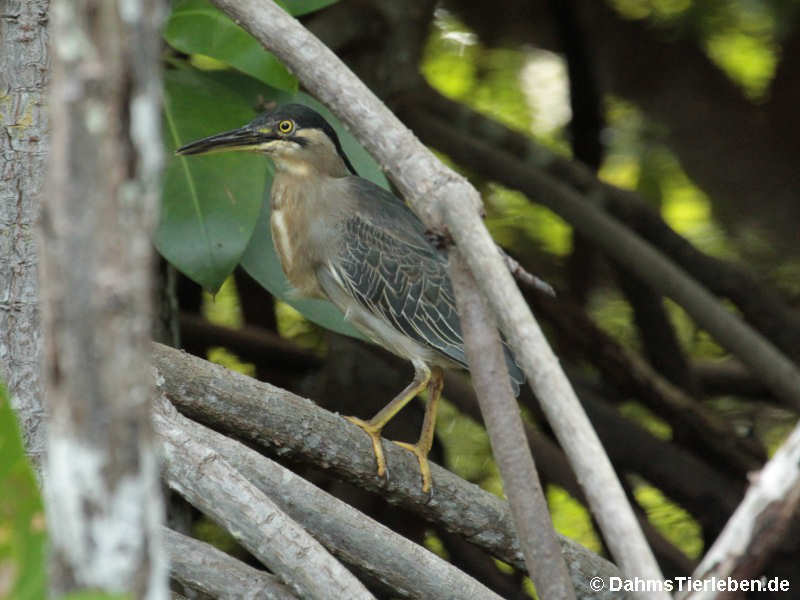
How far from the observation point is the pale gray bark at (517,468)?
3.70ft

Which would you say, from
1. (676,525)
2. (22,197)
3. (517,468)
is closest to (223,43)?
(22,197)

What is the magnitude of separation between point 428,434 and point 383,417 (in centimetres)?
10

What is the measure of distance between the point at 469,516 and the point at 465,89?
1.94 meters

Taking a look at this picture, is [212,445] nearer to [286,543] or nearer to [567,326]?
[286,543]

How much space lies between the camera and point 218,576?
1444mm

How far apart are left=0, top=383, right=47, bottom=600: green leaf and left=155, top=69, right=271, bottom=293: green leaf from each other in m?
1.02

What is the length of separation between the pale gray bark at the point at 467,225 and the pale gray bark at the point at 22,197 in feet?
0.83

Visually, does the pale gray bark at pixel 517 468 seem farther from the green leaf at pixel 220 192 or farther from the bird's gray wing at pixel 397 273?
the bird's gray wing at pixel 397 273

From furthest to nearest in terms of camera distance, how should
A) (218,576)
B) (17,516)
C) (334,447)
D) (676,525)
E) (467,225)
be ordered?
(676,525) < (334,447) < (218,576) < (467,225) < (17,516)

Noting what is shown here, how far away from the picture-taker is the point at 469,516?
1813 mm

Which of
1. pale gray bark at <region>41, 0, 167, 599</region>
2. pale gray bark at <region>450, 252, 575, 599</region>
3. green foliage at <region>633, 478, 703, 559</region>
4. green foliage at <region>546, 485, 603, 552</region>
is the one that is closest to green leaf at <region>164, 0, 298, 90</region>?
pale gray bark at <region>450, 252, 575, 599</region>

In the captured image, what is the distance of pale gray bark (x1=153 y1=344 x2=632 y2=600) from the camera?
171cm

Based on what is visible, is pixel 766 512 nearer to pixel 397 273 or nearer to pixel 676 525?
pixel 397 273

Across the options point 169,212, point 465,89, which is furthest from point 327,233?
point 465,89
